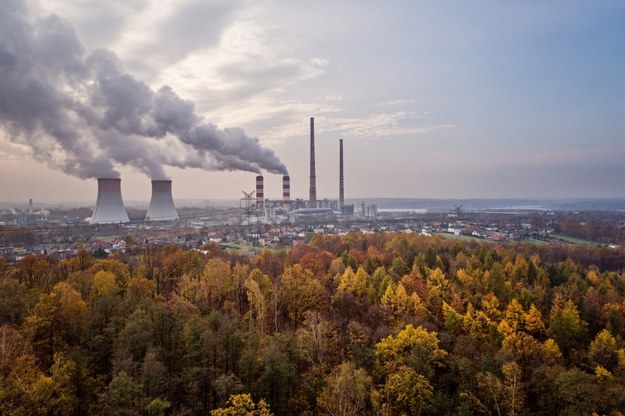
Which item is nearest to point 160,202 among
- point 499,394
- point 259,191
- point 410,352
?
point 259,191

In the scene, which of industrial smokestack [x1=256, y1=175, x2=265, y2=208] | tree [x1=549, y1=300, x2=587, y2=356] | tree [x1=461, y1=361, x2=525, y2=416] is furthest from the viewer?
industrial smokestack [x1=256, y1=175, x2=265, y2=208]

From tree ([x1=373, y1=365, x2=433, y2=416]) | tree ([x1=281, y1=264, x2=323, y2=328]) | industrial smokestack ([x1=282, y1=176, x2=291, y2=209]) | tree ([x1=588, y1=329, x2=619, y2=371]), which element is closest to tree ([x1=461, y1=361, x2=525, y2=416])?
tree ([x1=373, y1=365, x2=433, y2=416])

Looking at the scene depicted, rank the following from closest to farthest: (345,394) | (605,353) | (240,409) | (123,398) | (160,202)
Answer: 1. (240,409)
2. (123,398)
3. (345,394)
4. (605,353)
5. (160,202)

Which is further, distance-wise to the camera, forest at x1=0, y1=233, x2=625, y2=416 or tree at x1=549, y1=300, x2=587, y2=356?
tree at x1=549, y1=300, x2=587, y2=356

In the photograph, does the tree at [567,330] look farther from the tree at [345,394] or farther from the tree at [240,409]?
the tree at [240,409]

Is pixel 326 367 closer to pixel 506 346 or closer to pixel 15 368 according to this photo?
pixel 506 346

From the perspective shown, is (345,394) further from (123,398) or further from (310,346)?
(123,398)

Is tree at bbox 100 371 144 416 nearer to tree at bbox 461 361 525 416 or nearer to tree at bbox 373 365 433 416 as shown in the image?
tree at bbox 373 365 433 416
